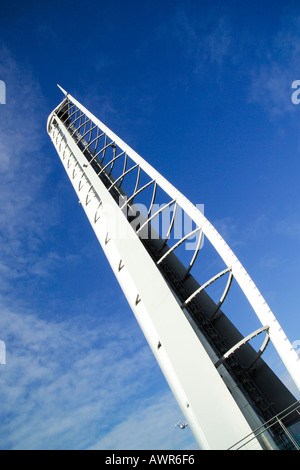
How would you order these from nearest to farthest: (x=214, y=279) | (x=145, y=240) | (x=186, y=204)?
(x=214, y=279)
(x=186, y=204)
(x=145, y=240)

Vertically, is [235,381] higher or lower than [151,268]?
lower

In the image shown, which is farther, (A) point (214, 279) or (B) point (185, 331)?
(A) point (214, 279)

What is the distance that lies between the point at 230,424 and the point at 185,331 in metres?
3.39

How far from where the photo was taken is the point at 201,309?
51.1 ft

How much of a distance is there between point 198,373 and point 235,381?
2.94m
